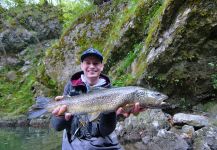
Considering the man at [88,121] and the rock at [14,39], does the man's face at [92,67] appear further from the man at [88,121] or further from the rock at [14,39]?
the rock at [14,39]

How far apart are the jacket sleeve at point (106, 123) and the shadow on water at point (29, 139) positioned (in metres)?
8.01

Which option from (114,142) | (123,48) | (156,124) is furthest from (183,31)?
(114,142)

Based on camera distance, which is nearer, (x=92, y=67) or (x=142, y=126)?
(x=92, y=67)

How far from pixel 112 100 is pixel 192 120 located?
18.8 ft

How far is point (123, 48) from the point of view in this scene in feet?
46.6

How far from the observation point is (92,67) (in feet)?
14.1

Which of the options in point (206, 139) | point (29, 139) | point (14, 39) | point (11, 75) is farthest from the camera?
point (14, 39)

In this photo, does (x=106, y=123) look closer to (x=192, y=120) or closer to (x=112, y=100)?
(x=112, y=100)

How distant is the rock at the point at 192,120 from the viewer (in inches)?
357

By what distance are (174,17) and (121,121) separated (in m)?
3.68

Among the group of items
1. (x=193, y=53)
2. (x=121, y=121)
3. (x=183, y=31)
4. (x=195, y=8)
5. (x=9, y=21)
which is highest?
(x=9, y=21)

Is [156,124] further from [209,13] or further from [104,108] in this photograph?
[104,108]

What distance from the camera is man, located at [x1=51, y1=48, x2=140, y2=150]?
413 centimetres

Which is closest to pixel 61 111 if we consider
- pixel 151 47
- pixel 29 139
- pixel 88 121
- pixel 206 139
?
pixel 88 121
